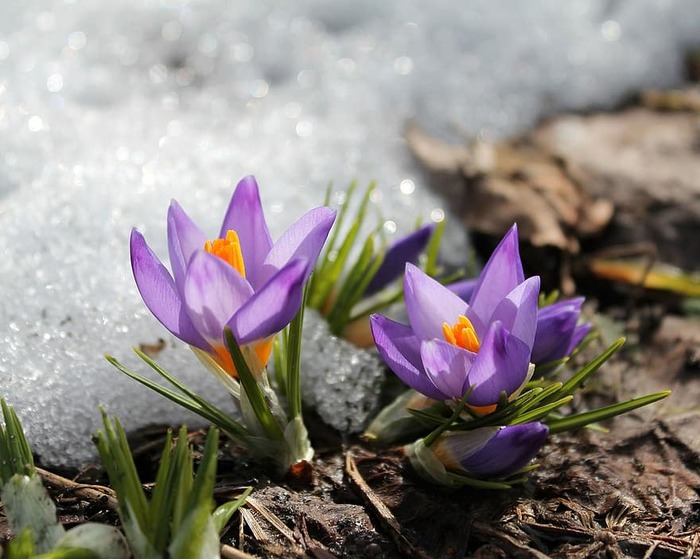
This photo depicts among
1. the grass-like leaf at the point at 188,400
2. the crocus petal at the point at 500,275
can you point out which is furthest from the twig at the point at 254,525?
the crocus petal at the point at 500,275

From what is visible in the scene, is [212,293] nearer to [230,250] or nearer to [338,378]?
[230,250]

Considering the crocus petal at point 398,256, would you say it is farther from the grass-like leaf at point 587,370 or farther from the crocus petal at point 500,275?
the grass-like leaf at point 587,370

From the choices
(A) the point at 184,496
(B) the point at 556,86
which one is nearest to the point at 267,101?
(B) the point at 556,86

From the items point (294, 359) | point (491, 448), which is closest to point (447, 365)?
point (491, 448)

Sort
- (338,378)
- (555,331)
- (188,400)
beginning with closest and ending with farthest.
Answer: (188,400)
(555,331)
(338,378)

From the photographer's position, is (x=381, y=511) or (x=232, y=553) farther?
(x=381, y=511)

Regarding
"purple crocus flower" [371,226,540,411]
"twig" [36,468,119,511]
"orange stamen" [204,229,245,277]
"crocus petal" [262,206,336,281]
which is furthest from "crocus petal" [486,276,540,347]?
"twig" [36,468,119,511]

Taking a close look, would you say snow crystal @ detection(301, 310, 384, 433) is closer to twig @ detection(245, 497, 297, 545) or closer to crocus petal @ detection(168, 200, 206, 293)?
twig @ detection(245, 497, 297, 545)

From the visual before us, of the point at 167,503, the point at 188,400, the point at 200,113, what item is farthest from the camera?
the point at 200,113
